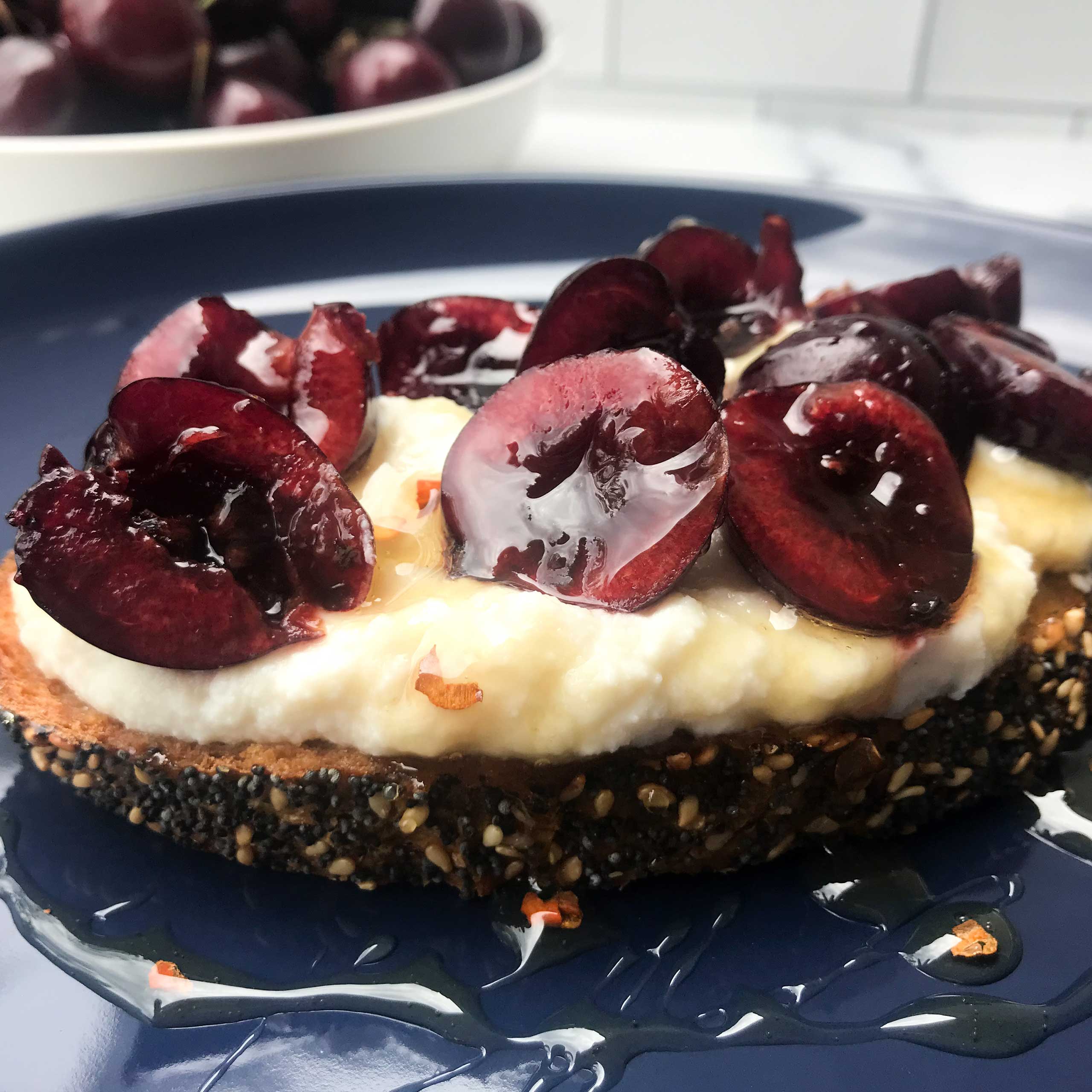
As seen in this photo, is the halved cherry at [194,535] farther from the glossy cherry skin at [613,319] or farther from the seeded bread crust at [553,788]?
the glossy cherry skin at [613,319]

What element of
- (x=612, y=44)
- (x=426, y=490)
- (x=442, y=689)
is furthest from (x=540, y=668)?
(x=612, y=44)

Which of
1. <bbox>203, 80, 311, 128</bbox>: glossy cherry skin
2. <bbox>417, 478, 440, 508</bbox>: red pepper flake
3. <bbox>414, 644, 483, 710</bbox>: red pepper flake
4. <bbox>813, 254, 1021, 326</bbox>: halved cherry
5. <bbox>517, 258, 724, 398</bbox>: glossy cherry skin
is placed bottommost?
<bbox>414, 644, 483, 710</bbox>: red pepper flake

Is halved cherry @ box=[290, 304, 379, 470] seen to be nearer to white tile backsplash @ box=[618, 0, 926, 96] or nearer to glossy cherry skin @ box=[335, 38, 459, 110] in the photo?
glossy cherry skin @ box=[335, 38, 459, 110]

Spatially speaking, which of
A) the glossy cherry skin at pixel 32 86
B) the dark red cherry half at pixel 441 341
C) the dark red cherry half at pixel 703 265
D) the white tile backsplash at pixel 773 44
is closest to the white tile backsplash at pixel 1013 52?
the white tile backsplash at pixel 773 44

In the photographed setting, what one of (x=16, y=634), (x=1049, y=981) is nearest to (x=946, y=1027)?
(x=1049, y=981)

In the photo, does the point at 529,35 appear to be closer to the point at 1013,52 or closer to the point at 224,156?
the point at 224,156

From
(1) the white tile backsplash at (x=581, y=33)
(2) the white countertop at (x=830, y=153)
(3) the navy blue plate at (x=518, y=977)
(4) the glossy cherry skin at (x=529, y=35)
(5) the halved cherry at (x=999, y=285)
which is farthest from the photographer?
(1) the white tile backsplash at (x=581, y=33)

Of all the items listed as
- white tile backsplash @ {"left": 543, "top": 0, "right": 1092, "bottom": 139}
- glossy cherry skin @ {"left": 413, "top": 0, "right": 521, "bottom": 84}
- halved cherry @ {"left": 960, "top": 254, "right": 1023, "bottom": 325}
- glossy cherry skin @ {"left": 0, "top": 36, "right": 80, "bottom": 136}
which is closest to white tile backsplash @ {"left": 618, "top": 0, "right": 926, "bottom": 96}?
white tile backsplash @ {"left": 543, "top": 0, "right": 1092, "bottom": 139}

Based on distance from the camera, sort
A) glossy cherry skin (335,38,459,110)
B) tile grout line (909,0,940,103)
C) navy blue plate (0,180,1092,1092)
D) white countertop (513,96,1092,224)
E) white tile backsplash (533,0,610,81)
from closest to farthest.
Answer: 1. navy blue plate (0,180,1092,1092)
2. glossy cherry skin (335,38,459,110)
3. white countertop (513,96,1092,224)
4. tile grout line (909,0,940,103)
5. white tile backsplash (533,0,610,81)
